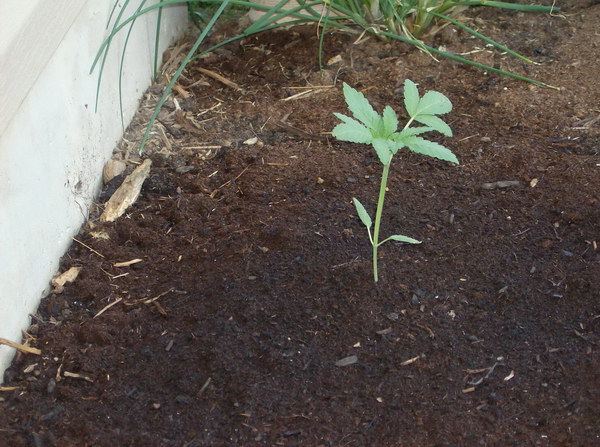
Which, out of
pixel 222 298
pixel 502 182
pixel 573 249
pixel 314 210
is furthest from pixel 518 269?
pixel 222 298

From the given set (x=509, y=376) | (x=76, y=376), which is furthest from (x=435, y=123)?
(x=76, y=376)

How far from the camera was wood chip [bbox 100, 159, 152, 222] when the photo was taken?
2.04m

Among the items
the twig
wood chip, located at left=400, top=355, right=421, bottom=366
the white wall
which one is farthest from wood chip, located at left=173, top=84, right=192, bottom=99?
the twig

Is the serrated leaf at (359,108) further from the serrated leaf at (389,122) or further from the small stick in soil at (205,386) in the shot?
the small stick in soil at (205,386)

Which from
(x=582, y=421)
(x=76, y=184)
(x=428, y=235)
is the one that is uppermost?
(x=76, y=184)

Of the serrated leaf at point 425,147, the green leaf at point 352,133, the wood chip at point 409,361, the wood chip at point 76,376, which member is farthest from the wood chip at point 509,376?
the wood chip at point 76,376

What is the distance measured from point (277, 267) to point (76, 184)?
611mm

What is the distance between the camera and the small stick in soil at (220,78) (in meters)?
2.56

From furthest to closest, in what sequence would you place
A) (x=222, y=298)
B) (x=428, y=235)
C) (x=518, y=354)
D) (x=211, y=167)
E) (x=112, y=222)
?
(x=211, y=167) < (x=112, y=222) < (x=428, y=235) < (x=222, y=298) < (x=518, y=354)

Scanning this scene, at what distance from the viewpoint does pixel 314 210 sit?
1.97 metres

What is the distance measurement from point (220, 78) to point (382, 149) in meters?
1.23

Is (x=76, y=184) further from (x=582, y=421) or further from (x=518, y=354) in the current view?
(x=582, y=421)

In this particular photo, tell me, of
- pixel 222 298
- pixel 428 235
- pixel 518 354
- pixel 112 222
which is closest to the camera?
pixel 518 354

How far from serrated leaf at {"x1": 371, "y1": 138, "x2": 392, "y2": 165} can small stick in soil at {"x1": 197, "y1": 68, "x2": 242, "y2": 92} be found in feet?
3.65
